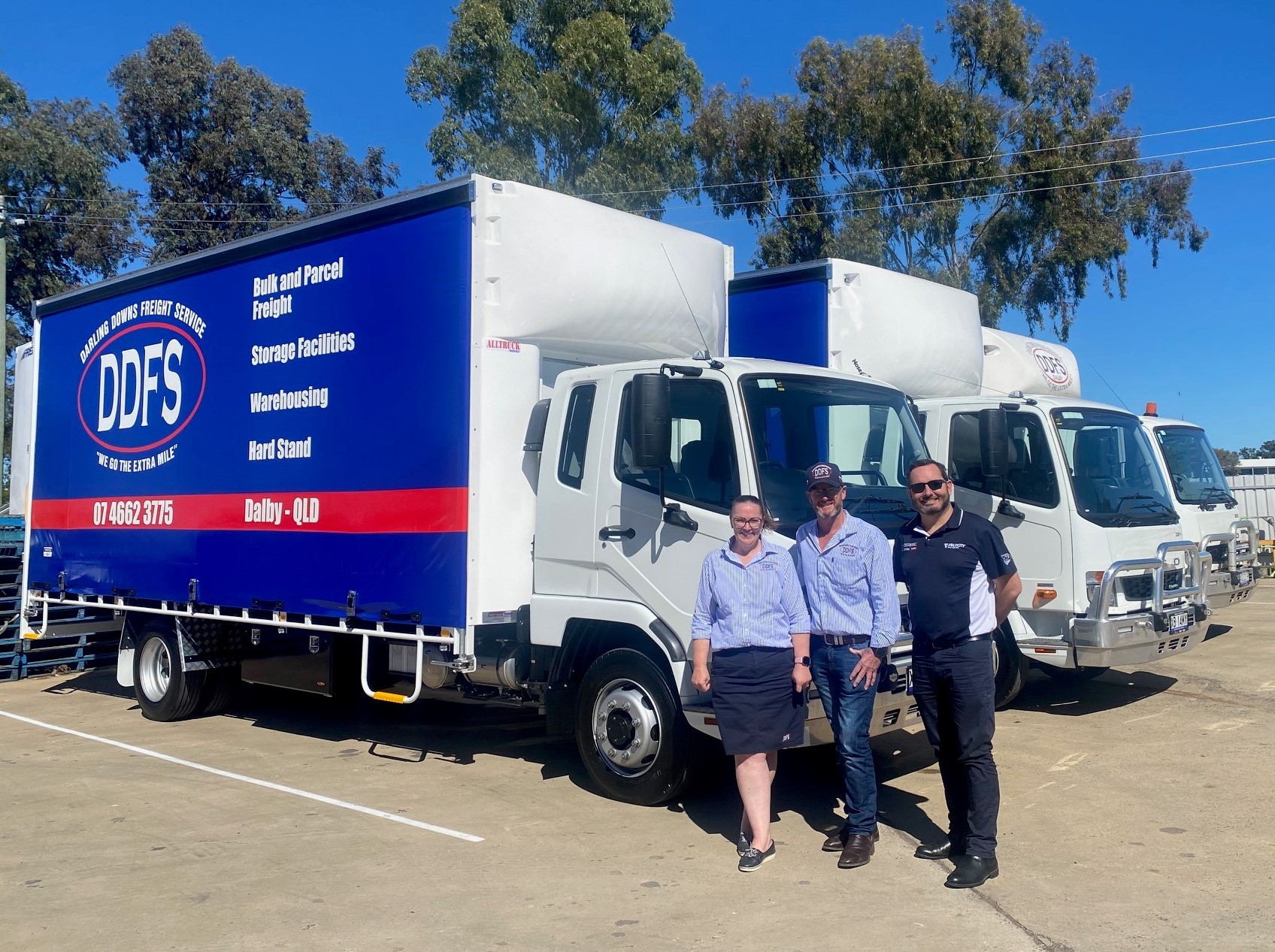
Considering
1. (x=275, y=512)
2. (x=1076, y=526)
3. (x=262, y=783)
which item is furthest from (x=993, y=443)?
(x=262, y=783)

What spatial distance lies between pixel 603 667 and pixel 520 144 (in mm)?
18019

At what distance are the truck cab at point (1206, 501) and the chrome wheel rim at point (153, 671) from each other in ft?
30.1

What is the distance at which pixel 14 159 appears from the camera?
29.1 metres

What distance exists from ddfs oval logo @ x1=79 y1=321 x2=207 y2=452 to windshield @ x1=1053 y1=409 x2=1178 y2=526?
675 cm

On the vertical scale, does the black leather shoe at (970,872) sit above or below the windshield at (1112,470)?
below

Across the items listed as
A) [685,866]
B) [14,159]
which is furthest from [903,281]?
[14,159]

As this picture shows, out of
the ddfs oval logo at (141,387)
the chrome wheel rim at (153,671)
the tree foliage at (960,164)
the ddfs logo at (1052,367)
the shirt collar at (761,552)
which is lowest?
the chrome wheel rim at (153,671)

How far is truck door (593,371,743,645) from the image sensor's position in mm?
6086

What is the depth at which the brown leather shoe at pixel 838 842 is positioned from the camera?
5.58 metres

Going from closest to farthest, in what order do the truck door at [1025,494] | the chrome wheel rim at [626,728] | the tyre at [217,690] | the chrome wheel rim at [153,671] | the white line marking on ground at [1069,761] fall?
the chrome wheel rim at [626,728]
the white line marking on ground at [1069,761]
the truck door at [1025,494]
the tyre at [217,690]
the chrome wheel rim at [153,671]

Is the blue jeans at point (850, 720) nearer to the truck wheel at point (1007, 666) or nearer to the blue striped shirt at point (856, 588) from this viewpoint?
the blue striped shirt at point (856, 588)

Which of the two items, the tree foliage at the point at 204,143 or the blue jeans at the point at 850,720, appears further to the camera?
the tree foliage at the point at 204,143

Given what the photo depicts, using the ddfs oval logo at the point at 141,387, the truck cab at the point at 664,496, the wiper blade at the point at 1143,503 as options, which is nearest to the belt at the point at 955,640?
the truck cab at the point at 664,496

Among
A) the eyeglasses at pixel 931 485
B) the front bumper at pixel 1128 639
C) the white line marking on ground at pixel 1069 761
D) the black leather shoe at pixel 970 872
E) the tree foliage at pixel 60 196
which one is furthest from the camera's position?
the tree foliage at pixel 60 196
